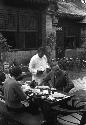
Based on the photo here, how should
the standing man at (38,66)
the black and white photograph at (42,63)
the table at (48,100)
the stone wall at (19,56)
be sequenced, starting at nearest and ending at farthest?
1. the table at (48,100)
2. the black and white photograph at (42,63)
3. the standing man at (38,66)
4. the stone wall at (19,56)

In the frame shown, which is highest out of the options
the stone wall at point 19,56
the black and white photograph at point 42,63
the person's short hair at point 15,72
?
the person's short hair at point 15,72

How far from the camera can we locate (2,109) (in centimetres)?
662

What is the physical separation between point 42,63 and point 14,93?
11.7 feet

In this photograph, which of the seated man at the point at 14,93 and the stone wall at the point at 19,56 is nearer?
the seated man at the point at 14,93

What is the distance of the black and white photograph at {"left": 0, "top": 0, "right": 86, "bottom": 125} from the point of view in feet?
21.5

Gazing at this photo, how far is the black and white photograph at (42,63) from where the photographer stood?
654cm

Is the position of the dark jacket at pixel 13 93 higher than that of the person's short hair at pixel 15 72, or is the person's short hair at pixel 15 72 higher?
the person's short hair at pixel 15 72

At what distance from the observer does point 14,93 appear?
21.2ft

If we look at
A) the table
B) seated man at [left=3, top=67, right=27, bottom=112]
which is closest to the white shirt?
the table

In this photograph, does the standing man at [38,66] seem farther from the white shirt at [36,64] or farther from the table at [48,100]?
the table at [48,100]

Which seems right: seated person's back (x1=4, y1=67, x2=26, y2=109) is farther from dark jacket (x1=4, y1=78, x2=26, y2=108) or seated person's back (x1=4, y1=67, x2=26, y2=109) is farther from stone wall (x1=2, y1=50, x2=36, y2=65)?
stone wall (x1=2, y1=50, x2=36, y2=65)

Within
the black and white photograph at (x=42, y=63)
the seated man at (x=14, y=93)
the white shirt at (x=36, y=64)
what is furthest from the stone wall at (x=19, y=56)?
the seated man at (x=14, y=93)

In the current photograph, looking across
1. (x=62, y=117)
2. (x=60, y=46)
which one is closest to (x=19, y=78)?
(x=62, y=117)

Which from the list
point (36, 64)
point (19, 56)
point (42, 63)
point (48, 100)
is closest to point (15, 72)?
point (48, 100)
